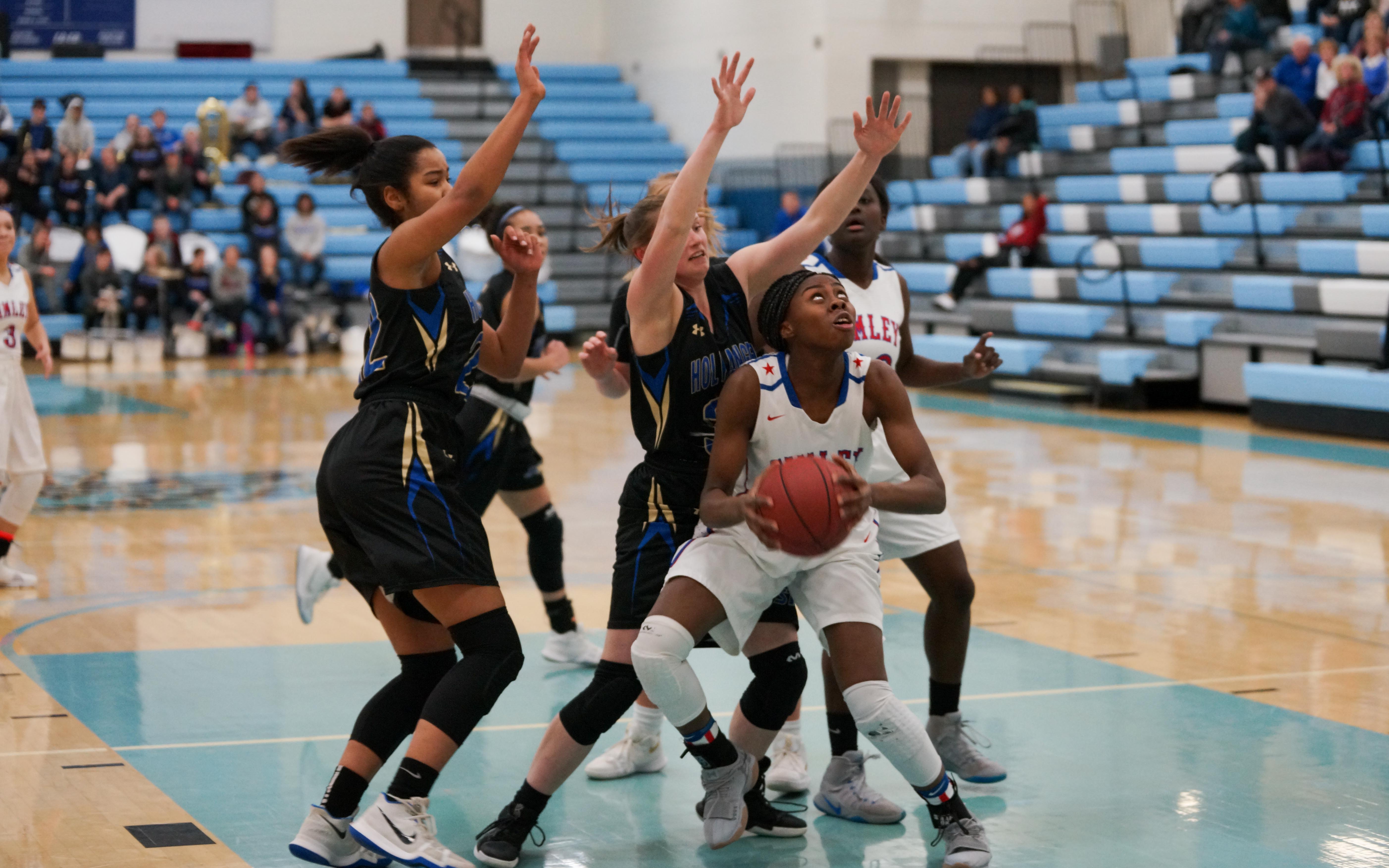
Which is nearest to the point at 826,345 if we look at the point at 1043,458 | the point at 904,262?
the point at 1043,458

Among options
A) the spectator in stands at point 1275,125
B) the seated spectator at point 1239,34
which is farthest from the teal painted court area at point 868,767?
the seated spectator at point 1239,34

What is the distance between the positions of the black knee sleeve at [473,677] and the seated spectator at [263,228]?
16965 mm

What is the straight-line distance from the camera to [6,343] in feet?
22.9

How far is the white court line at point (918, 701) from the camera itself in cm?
462

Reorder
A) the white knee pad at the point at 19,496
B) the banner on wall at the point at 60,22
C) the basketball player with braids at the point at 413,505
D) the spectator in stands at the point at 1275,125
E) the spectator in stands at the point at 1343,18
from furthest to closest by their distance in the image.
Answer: the banner on wall at the point at 60,22
the spectator in stands at the point at 1343,18
the spectator in stands at the point at 1275,125
the white knee pad at the point at 19,496
the basketball player with braids at the point at 413,505

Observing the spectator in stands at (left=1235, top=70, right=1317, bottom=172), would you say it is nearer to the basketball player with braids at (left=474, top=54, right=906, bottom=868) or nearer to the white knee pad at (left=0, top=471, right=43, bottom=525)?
the white knee pad at (left=0, top=471, right=43, bottom=525)

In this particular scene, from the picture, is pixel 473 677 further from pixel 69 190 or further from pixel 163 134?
pixel 163 134

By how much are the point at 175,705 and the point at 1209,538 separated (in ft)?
17.2

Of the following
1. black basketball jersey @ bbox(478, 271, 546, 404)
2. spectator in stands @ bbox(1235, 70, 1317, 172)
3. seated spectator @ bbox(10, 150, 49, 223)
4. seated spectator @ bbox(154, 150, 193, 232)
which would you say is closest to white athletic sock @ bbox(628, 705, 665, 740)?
black basketball jersey @ bbox(478, 271, 546, 404)

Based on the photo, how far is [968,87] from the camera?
22375 mm

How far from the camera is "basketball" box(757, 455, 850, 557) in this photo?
3.59m

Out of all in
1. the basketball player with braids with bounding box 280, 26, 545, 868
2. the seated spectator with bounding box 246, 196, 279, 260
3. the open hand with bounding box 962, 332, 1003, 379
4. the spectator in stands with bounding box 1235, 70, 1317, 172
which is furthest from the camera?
the seated spectator with bounding box 246, 196, 279, 260

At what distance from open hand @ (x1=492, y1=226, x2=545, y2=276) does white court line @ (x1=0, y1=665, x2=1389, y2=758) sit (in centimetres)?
133

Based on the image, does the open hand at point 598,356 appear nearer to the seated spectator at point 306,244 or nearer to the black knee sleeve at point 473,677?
the black knee sleeve at point 473,677
